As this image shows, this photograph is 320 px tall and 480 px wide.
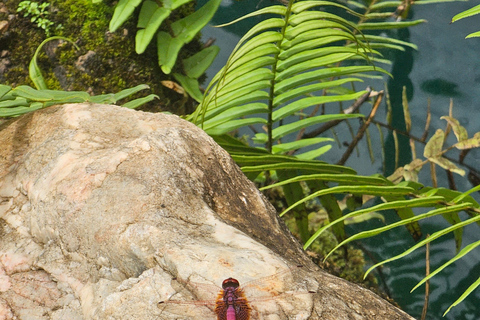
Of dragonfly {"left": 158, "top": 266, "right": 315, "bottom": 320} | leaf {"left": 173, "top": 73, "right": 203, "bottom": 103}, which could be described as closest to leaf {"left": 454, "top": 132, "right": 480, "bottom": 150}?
leaf {"left": 173, "top": 73, "right": 203, "bottom": 103}

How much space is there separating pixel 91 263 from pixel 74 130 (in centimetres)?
56

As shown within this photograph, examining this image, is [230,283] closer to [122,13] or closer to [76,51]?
[122,13]

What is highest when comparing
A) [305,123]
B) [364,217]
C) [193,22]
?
[193,22]

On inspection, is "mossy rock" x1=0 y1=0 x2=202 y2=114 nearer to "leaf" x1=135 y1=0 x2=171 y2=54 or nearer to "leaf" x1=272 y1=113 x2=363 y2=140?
"leaf" x1=135 y1=0 x2=171 y2=54

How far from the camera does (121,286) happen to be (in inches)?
49.8

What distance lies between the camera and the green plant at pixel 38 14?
271cm

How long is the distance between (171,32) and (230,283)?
2047 millimetres

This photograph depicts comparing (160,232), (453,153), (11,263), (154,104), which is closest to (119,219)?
(160,232)

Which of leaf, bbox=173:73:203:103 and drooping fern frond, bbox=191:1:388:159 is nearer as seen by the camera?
drooping fern frond, bbox=191:1:388:159

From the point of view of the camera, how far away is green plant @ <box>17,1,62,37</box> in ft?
8.91

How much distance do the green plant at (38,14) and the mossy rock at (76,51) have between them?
1.0 inches

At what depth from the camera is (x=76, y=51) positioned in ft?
9.09

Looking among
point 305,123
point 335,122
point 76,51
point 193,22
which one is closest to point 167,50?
point 193,22

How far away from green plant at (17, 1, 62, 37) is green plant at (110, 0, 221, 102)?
0.45 metres
